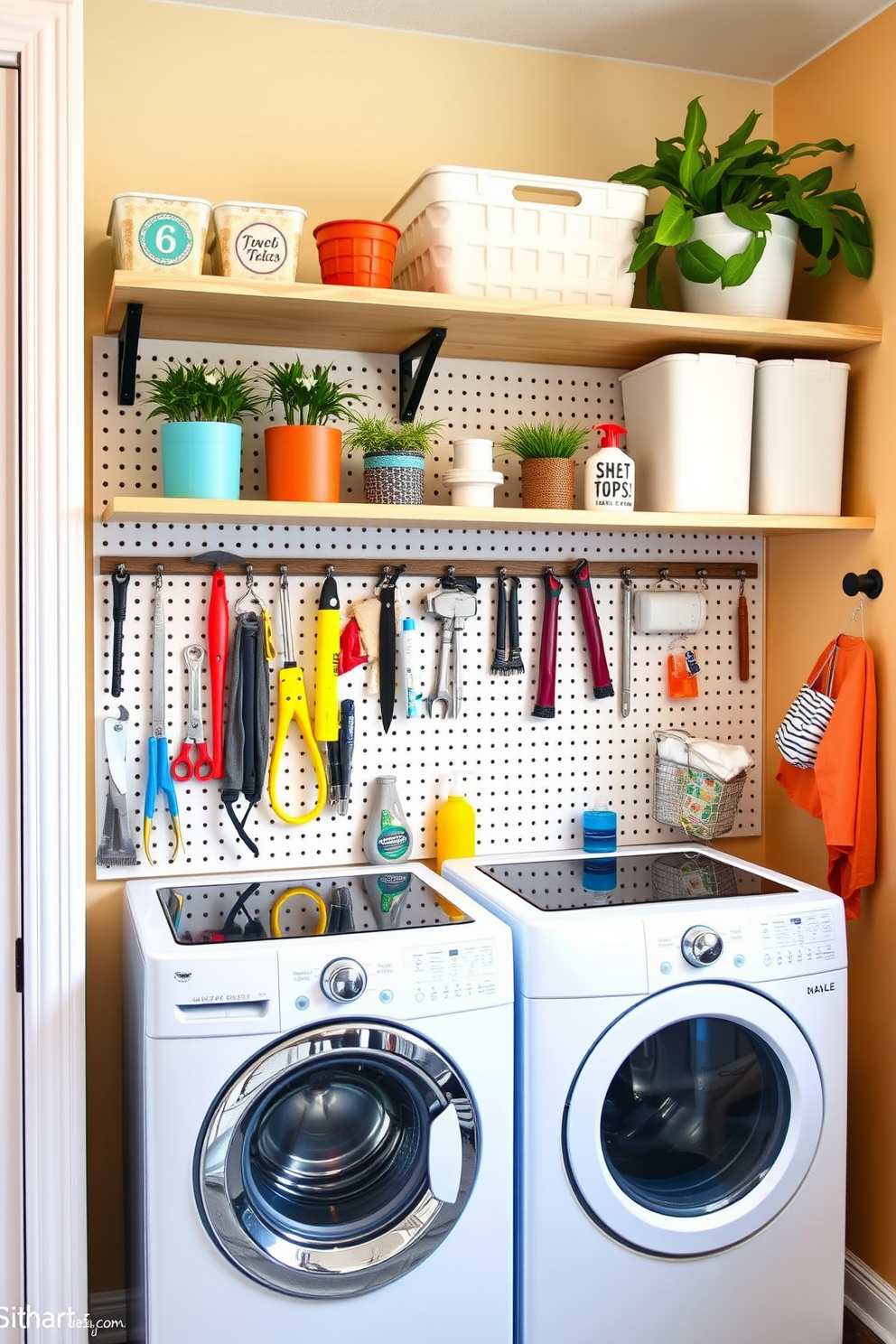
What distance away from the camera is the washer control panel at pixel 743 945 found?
1951 mm

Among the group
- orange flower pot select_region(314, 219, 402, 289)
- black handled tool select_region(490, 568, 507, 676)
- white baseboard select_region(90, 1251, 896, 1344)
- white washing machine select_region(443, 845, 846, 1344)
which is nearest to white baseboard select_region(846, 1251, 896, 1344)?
white baseboard select_region(90, 1251, 896, 1344)

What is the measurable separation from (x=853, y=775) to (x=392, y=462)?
42.3 inches

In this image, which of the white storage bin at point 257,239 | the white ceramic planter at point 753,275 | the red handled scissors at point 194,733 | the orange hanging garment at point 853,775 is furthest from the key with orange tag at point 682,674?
the white storage bin at point 257,239

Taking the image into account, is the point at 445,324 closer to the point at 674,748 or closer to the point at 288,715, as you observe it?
the point at 288,715

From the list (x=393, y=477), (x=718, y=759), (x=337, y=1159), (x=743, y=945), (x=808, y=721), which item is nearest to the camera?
(x=337, y=1159)

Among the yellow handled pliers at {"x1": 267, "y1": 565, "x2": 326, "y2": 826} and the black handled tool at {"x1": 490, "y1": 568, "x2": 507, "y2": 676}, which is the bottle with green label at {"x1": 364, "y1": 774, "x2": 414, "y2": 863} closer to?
the yellow handled pliers at {"x1": 267, "y1": 565, "x2": 326, "y2": 826}

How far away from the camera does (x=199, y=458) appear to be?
78.8 inches

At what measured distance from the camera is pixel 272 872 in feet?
7.61

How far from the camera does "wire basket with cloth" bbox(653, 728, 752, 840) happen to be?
244 cm

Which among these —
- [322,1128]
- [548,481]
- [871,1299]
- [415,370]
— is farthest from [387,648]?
[871,1299]

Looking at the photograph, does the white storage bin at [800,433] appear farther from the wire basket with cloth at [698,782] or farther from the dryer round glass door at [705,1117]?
the dryer round glass door at [705,1117]

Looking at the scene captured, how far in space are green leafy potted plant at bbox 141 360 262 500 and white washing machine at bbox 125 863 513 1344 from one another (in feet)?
2.47

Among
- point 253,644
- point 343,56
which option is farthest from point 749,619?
point 343,56

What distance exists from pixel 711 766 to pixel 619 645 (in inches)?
13.1
